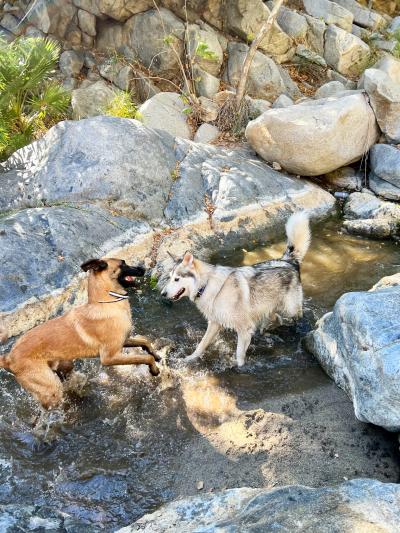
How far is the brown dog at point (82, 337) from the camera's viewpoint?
16.5ft

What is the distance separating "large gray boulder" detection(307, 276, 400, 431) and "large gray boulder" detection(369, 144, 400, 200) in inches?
226

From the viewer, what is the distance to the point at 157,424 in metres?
5.33

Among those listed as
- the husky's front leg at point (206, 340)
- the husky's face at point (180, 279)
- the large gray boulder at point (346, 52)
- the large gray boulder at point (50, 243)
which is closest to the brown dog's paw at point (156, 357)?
the husky's front leg at point (206, 340)

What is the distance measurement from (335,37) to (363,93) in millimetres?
4556

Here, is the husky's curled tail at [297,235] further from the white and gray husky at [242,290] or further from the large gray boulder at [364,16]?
the large gray boulder at [364,16]

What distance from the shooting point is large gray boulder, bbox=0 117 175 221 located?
8648 mm

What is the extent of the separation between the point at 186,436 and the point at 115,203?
15.7 ft

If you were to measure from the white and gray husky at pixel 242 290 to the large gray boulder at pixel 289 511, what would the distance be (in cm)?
238

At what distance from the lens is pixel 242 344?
19.9 feet

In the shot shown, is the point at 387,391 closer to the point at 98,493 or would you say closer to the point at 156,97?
the point at 98,493

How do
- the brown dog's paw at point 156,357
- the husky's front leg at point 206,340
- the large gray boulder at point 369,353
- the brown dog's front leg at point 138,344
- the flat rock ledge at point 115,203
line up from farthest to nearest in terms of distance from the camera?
1. the flat rock ledge at point 115,203
2. the husky's front leg at point 206,340
3. the brown dog's paw at point 156,357
4. the brown dog's front leg at point 138,344
5. the large gray boulder at point 369,353

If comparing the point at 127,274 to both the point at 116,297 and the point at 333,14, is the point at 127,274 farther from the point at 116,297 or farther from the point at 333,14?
the point at 333,14

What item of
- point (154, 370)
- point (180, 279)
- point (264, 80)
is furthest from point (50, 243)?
point (264, 80)

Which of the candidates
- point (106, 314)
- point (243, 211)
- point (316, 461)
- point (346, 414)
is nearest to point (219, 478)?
point (316, 461)
